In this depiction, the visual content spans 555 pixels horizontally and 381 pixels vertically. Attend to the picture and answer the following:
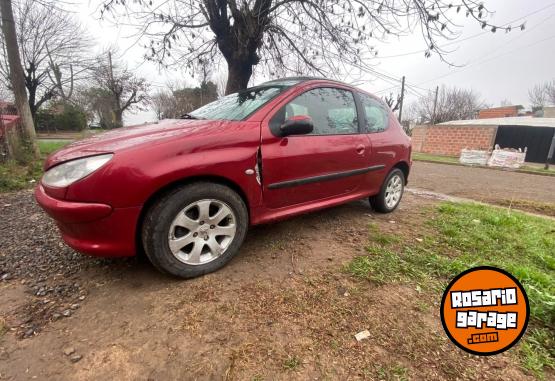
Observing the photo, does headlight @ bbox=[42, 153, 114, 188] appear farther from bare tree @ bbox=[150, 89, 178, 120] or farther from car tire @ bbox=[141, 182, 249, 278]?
bare tree @ bbox=[150, 89, 178, 120]

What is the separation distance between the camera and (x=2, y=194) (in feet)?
13.6

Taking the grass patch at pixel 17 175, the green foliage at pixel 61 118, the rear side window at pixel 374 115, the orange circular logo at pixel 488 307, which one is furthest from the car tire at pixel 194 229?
the green foliage at pixel 61 118

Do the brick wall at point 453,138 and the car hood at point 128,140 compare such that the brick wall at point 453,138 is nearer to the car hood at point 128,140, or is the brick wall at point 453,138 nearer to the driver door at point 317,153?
the driver door at point 317,153

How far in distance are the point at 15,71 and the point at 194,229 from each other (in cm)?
744

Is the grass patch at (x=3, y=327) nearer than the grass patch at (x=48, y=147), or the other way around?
the grass patch at (x=3, y=327)

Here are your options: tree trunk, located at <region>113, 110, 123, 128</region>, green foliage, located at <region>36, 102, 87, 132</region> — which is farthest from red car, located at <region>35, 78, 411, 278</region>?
tree trunk, located at <region>113, 110, 123, 128</region>

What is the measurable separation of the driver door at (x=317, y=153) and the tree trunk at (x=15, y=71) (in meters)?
6.53

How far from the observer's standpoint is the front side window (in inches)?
99.8

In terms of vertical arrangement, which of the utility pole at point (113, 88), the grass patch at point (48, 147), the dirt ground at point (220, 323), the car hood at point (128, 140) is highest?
the utility pole at point (113, 88)

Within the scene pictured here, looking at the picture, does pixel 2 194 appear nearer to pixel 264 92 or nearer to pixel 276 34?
pixel 264 92

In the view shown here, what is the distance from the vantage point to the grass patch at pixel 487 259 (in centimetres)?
166

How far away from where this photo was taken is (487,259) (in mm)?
2518

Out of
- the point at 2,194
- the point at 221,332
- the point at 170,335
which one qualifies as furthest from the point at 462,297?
the point at 2,194

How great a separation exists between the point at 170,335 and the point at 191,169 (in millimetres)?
997
